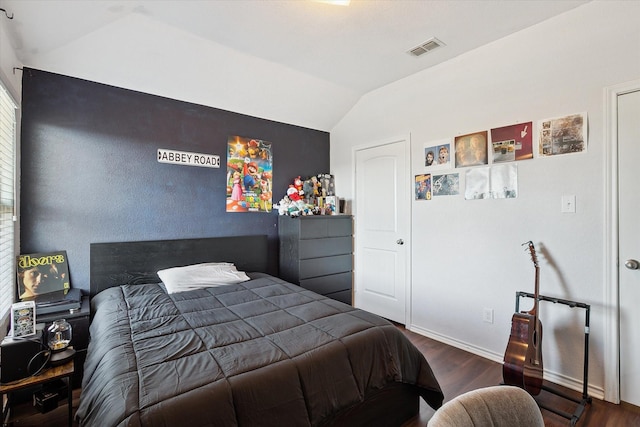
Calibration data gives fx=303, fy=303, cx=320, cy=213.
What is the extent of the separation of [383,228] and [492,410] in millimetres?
2613

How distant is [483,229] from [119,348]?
8.50ft

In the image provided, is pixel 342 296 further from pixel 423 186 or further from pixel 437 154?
pixel 437 154

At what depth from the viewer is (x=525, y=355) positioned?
6.23 feet

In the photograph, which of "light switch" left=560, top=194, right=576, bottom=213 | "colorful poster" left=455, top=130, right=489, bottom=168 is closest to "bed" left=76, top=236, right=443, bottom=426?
"light switch" left=560, top=194, right=576, bottom=213

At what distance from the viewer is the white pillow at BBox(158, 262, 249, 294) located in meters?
2.44

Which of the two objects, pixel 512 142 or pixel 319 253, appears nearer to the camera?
pixel 512 142

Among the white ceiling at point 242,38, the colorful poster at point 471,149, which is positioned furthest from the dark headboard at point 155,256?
the colorful poster at point 471,149

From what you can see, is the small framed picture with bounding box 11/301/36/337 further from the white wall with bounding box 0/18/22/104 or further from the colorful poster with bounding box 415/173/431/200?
the colorful poster with bounding box 415/173/431/200

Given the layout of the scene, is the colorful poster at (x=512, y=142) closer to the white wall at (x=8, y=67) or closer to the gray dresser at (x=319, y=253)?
the gray dresser at (x=319, y=253)

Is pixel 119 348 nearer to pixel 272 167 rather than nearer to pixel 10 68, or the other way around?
pixel 10 68

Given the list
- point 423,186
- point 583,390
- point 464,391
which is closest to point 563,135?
point 423,186

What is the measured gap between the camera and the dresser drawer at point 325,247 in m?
3.22

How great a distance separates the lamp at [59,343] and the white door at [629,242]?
3.24 meters

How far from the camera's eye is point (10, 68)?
1968 millimetres
